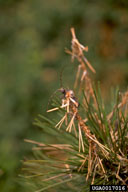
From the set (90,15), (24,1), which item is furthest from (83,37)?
(24,1)

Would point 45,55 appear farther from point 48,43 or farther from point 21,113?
point 21,113

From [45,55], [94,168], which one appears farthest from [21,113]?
[94,168]

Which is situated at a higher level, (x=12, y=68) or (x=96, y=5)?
(x=96, y=5)

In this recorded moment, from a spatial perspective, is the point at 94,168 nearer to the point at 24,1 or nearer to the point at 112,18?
the point at 112,18

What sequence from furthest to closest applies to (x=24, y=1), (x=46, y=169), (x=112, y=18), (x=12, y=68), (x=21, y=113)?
1. (x=24, y=1)
2. (x=112, y=18)
3. (x=12, y=68)
4. (x=21, y=113)
5. (x=46, y=169)

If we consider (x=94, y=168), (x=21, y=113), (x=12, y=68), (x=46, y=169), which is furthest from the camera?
(x=12, y=68)

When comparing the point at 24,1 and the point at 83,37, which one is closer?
the point at 83,37

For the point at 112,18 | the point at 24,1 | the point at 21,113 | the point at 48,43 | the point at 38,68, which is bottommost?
the point at 21,113
